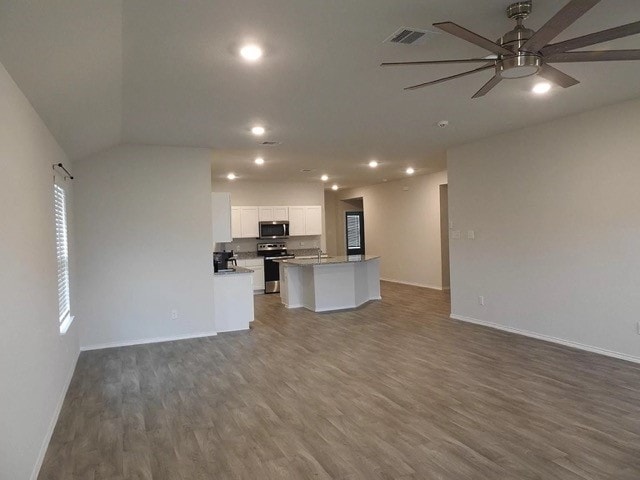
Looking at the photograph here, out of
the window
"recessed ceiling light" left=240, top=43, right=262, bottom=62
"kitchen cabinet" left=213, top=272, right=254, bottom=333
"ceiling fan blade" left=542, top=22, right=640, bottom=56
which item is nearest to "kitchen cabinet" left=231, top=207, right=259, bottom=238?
"kitchen cabinet" left=213, top=272, right=254, bottom=333

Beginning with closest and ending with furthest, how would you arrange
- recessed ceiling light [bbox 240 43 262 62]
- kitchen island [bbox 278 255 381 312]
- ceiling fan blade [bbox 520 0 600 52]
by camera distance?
ceiling fan blade [bbox 520 0 600 52]
recessed ceiling light [bbox 240 43 262 62]
kitchen island [bbox 278 255 381 312]

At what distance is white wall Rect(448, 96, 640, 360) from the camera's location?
4.45 metres

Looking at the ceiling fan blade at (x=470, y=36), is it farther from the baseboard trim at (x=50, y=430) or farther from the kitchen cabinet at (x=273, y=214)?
the kitchen cabinet at (x=273, y=214)

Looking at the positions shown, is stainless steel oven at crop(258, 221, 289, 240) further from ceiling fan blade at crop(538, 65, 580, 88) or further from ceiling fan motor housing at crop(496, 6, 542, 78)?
ceiling fan motor housing at crop(496, 6, 542, 78)

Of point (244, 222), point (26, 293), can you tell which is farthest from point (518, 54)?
point (244, 222)

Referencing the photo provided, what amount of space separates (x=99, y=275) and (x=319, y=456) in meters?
3.98

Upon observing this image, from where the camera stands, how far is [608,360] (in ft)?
14.6

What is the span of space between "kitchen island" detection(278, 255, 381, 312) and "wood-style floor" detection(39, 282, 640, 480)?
199 cm

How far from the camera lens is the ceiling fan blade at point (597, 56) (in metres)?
2.15

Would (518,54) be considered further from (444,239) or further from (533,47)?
(444,239)

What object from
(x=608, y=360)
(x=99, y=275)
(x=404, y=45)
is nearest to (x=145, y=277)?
(x=99, y=275)

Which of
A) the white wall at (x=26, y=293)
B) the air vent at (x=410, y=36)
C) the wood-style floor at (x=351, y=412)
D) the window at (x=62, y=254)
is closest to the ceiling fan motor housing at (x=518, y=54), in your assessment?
the air vent at (x=410, y=36)

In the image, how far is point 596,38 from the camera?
201 cm

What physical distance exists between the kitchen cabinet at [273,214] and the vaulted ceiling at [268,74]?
13.8 ft
